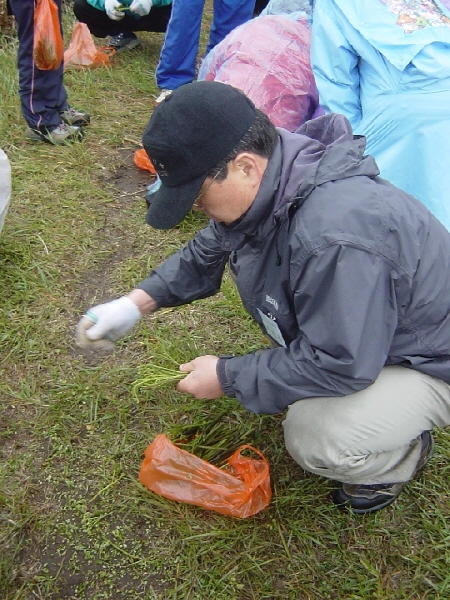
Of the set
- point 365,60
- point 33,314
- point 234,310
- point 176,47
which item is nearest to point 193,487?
point 234,310

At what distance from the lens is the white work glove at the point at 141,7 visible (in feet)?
13.7

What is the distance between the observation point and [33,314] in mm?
2486

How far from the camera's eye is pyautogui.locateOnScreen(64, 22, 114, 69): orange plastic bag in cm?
428

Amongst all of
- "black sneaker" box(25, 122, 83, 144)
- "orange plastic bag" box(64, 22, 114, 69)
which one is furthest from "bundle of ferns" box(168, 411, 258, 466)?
"orange plastic bag" box(64, 22, 114, 69)

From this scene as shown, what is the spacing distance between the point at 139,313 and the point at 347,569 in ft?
3.38

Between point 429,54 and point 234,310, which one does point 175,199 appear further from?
point 429,54

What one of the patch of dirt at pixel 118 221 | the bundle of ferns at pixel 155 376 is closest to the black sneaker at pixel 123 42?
the patch of dirt at pixel 118 221

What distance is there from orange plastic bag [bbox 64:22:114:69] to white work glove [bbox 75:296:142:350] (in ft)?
10.0

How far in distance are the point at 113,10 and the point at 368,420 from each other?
3834 millimetres

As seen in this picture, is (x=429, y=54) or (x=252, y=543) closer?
(x=252, y=543)

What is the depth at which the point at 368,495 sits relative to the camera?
5.99 ft

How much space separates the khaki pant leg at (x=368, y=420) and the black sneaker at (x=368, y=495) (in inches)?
6.0

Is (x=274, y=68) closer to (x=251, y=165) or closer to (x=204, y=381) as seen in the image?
(x=251, y=165)

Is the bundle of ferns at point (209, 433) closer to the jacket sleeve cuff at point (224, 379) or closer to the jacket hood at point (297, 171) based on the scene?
the jacket sleeve cuff at point (224, 379)
